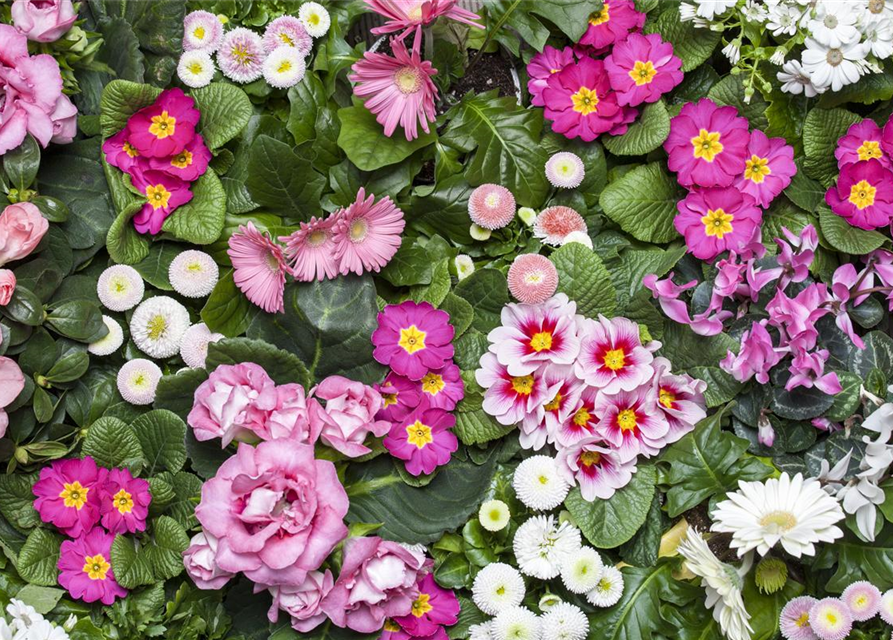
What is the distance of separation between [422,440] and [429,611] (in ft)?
0.78

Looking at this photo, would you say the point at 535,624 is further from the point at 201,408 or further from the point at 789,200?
the point at 789,200

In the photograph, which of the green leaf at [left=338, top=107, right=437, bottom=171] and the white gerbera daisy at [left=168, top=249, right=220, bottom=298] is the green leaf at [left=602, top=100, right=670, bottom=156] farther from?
the white gerbera daisy at [left=168, top=249, right=220, bottom=298]

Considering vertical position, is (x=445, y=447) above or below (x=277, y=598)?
above

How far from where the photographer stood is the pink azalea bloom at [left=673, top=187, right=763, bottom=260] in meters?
1.42

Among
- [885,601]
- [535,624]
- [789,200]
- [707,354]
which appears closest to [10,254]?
[535,624]

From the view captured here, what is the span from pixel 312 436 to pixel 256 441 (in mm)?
80

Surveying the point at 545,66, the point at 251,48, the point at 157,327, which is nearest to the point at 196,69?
the point at 251,48

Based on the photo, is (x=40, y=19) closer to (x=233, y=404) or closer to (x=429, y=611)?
(x=233, y=404)

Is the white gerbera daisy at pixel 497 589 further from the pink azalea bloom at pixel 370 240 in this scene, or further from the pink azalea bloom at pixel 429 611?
the pink azalea bloom at pixel 370 240

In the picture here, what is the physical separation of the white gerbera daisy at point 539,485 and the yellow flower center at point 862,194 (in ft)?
1.96

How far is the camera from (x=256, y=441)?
1.30m

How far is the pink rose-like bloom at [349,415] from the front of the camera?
1.30m

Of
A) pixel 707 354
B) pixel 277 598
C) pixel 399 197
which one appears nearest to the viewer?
pixel 277 598

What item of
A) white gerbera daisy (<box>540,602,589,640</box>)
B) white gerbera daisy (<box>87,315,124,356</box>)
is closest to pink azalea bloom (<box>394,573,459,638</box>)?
white gerbera daisy (<box>540,602,589,640</box>)
